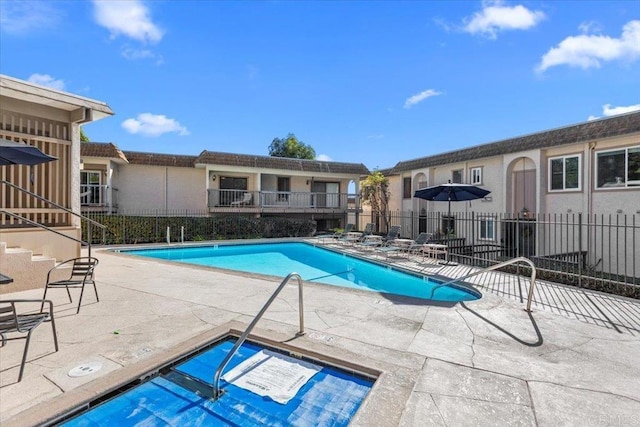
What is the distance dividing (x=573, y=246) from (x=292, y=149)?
32.6 meters

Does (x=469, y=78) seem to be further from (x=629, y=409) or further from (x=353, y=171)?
(x=629, y=409)

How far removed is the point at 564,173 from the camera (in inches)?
556

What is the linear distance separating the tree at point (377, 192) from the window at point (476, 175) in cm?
688

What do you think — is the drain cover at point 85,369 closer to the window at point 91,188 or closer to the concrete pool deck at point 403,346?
the concrete pool deck at point 403,346

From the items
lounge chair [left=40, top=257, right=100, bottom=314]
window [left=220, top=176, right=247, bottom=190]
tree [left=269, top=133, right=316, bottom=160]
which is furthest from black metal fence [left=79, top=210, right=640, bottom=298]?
tree [left=269, top=133, right=316, bottom=160]

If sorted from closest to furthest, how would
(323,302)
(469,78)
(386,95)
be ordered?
(323,302) < (469,78) < (386,95)

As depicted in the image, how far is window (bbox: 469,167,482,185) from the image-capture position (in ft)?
59.5

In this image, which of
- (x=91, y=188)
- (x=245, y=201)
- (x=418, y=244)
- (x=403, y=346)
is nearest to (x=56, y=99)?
(x=403, y=346)

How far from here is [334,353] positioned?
4219 mm

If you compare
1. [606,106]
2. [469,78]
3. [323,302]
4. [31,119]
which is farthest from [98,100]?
[606,106]

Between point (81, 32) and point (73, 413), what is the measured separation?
12581 millimetres

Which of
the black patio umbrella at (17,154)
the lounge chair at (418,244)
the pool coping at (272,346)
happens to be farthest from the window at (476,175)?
the black patio umbrella at (17,154)

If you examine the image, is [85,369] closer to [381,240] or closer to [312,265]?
[312,265]

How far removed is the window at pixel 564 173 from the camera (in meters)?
13.7
